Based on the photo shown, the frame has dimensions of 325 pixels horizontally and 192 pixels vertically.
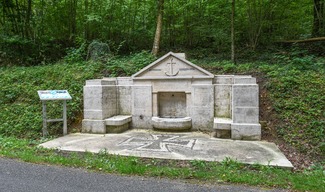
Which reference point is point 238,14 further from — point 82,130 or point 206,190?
point 206,190

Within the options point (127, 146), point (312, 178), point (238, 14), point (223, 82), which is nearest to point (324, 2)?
point (238, 14)

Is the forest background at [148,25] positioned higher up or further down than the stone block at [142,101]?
higher up

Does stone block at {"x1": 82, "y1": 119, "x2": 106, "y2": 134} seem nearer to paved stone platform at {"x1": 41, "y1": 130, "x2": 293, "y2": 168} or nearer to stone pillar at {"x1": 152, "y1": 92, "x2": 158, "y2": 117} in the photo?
paved stone platform at {"x1": 41, "y1": 130, "x2": 293, "y2": 168}

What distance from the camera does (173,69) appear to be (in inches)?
258

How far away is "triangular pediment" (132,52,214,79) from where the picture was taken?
6.41 metres

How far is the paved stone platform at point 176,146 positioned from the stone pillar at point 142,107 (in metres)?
0.59

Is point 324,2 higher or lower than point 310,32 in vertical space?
higher

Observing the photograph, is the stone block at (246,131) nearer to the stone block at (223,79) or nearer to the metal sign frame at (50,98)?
the stone block at (223,79)

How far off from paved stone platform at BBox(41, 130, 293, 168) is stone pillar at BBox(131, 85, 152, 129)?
593 millimetres

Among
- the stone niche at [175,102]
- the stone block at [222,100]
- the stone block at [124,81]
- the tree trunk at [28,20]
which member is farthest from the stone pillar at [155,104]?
the tree trunk at [28,20]

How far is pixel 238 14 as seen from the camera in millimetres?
11305

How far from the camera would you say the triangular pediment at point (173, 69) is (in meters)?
6.41

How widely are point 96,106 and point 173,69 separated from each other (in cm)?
237

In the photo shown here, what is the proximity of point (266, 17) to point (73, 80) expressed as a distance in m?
8.88
